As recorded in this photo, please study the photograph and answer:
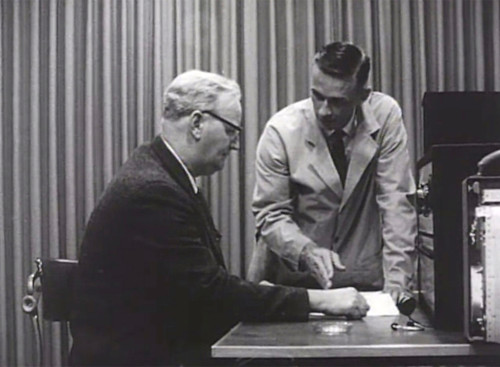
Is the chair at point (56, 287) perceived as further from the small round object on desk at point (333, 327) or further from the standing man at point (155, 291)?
the small round object on desk at point (333, 327)

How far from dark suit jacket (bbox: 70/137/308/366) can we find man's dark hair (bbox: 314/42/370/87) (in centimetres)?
86

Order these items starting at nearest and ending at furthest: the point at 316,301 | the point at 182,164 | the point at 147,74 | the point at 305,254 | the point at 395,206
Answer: the point at 316,301, the point at 182,164, the point at 305,254, the point at 395,206, the point at 147,74

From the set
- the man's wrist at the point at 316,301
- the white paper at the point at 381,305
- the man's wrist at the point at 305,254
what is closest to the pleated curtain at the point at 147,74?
the man's wrist at the point at 305,254

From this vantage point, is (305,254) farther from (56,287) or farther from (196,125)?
(56,287)

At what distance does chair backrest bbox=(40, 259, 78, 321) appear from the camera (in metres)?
1.87

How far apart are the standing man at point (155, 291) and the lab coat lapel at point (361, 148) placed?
0.89 meters

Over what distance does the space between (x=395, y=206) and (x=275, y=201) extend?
379mm

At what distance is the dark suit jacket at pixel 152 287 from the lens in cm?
168

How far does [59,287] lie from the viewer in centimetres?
187

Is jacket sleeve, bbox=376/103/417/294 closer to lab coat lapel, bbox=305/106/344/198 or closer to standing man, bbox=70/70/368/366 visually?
lab coat lapel, bbox=305/106/344/198

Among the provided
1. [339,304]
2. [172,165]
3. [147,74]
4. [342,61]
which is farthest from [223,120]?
[147,74]

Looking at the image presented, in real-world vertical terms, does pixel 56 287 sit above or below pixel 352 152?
below

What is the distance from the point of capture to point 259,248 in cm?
267

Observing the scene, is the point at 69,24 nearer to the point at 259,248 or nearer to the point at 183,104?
the point at 259,248
